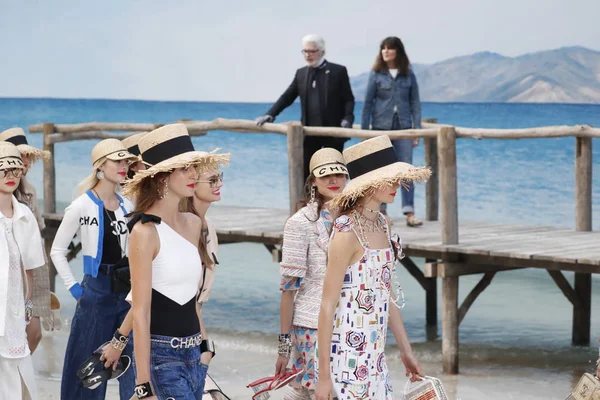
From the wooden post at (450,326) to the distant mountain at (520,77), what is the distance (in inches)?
1562

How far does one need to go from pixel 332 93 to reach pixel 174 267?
614cm

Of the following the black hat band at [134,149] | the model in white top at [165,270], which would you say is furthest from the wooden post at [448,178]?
the model in white top at [165,270]

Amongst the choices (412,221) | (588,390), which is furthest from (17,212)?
(412,221)

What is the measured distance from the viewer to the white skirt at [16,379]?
220 inches

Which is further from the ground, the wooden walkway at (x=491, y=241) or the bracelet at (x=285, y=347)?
the wooden walkway at (x=491, y=241)

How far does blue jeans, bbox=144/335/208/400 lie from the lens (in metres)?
4.43

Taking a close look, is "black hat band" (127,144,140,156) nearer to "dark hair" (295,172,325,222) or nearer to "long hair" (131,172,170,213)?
"dark hair" (295,172,325,222)

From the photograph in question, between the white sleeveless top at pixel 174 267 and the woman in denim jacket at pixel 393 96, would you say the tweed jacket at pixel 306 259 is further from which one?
the woman in denim jacket at pixel 393 96

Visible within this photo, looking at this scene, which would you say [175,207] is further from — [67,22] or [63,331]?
[67,22]

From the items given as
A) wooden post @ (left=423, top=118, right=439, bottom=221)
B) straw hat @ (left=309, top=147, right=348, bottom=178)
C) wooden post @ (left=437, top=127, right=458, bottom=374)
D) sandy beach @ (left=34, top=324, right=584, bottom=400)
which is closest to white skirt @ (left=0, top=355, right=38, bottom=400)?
straw hat @ (left=309, top=147, right=348, bottom=178)

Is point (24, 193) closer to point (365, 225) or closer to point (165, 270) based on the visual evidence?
point (165, 270)

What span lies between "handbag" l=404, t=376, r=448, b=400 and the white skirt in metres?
1.86

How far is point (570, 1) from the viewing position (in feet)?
155

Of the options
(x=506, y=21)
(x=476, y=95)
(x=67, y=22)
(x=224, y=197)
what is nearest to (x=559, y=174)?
(x=224, y=197)
